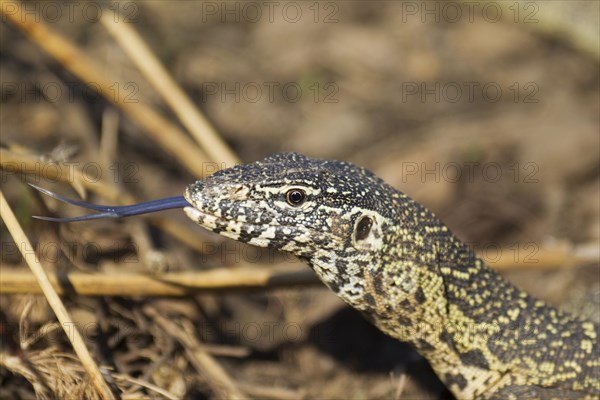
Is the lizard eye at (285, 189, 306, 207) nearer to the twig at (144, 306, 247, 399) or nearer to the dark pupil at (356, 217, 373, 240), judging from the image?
the dark pupil at (356, 217, 373, 240)

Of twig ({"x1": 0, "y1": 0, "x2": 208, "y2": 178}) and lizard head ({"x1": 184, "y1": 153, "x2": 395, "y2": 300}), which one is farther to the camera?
twig ({"x1": 0, "y1": 0, "x2": 208, "y2": 178})

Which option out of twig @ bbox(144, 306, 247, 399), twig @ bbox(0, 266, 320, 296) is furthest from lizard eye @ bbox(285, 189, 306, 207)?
twig @ bbox(144, 306, 247, 399)

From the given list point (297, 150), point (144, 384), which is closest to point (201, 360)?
point (144, 384)

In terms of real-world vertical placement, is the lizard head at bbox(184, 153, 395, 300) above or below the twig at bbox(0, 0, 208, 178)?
below

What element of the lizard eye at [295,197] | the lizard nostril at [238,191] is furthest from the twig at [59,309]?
the lizard eye at [295,197]

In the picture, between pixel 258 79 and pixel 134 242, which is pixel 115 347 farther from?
pixel 258 79

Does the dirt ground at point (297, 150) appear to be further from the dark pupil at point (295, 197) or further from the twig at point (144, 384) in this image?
the dark pupil at point (295, 197)

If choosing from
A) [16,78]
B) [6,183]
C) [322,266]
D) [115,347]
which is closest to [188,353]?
[115,347]
